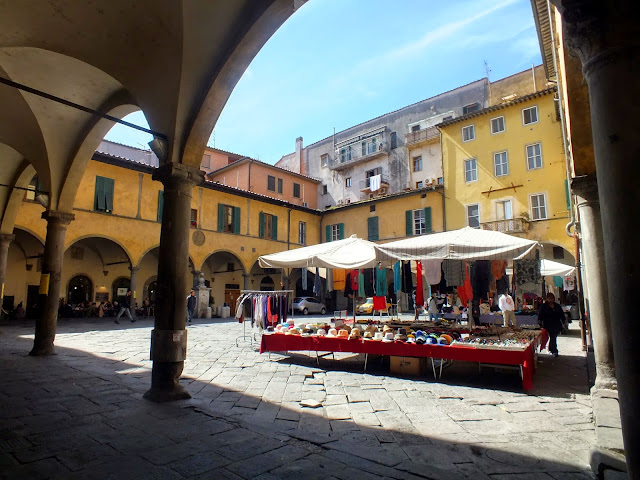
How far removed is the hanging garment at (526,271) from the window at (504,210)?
11.6m

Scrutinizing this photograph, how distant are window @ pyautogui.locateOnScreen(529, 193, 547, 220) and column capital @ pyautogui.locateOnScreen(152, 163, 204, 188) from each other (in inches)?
742

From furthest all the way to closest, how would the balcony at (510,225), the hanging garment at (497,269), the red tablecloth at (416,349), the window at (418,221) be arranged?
the window at (418,221)
the balcony at (510,225)
the hanging garment at (497,269)
the red tablecloth at (416,349)

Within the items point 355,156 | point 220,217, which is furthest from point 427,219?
point 220,217

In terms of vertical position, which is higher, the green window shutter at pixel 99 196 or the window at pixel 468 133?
the window at pixel 468 133

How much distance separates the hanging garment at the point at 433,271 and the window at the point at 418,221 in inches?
577

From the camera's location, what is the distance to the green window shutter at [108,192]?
17.0 metres

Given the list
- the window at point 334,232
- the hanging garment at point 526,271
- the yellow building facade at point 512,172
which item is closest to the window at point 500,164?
the yellow building facade at point 512,172

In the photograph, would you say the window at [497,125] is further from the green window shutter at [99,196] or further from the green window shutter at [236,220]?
the green window shutter at [99,196]

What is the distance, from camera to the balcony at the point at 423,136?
26.3 meters

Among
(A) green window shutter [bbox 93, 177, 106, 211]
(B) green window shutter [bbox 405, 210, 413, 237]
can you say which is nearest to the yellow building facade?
(B) green window shutter [bbox 405, 210, 413, 237]

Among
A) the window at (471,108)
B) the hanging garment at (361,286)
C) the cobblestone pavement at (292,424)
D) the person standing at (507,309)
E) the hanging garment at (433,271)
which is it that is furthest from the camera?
the window at (471,108)

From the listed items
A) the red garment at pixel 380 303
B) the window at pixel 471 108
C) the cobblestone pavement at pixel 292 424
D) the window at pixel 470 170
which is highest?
the window at pixel 471 108

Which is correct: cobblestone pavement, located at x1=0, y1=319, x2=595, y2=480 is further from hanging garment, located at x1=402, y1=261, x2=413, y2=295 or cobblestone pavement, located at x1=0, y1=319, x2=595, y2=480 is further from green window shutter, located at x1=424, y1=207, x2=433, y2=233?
green window shutter, located at x1=424, y1=207, x2=433, y2=233

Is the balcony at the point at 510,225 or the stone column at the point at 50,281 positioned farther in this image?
the balcony at the point at 510,225
